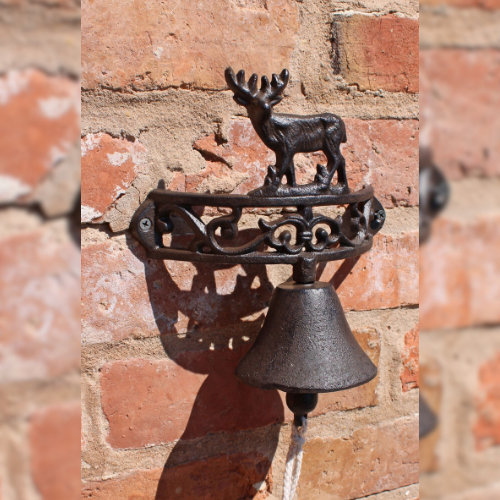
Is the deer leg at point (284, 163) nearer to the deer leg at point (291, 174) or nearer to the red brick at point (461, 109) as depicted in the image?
the deer leg at point (291, 174)

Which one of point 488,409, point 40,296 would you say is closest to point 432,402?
point 488,409

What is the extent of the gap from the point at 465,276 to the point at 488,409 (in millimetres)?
46

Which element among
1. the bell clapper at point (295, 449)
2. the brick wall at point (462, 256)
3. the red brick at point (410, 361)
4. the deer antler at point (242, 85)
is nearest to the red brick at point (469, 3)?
the brick wall at point (462, 256)

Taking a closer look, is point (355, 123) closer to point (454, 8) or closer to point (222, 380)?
point (222, 380)

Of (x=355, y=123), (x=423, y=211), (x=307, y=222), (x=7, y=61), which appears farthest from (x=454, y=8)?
(x=355, y=123)

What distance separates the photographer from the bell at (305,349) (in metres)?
0.46

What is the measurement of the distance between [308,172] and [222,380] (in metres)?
0.23

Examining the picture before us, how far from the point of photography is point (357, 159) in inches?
22.8

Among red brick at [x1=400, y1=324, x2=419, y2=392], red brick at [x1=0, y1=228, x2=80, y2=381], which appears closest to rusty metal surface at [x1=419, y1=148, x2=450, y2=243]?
red brick at [x1=0, y1=228, x2=80, y2=381]

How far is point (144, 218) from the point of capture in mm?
502

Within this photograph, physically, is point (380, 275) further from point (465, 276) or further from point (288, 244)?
point (465, 276)

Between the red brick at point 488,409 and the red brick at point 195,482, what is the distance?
455 millimetres

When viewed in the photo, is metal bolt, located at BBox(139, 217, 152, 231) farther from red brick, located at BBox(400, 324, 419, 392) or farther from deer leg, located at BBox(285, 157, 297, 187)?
red brick, located at BBox(400, 324, 419, 392)

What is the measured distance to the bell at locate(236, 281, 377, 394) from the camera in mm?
457
